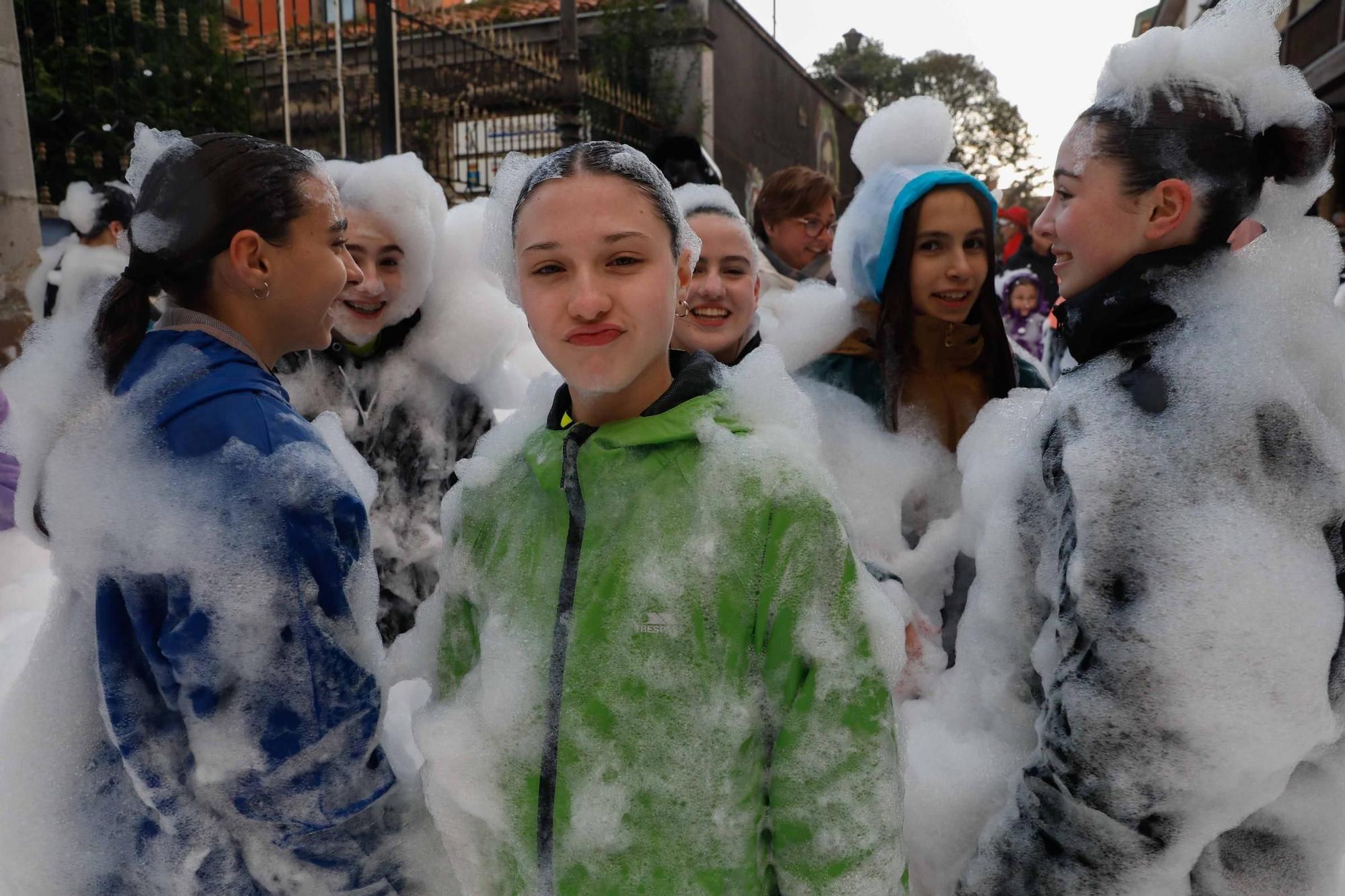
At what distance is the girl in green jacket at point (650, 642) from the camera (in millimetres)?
1218

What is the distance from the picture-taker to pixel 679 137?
196 inches

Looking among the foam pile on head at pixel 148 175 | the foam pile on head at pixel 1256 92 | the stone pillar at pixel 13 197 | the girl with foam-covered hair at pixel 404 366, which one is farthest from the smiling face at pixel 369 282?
the stone pillar at pixel 13 197

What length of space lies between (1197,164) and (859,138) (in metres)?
1.37

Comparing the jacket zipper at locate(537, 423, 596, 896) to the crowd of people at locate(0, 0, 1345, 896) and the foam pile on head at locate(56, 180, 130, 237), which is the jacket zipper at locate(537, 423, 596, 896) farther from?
the foam pile on head at locate(56, 180, 130, 237)

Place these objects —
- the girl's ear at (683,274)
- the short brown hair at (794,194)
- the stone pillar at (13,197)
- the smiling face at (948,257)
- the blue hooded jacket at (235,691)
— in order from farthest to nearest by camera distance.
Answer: the short brown hair at (794,194) → the stone pillar at (13,197) → the smiling face at (948,257) → the girl's ear at (683,274) → the blue hooded jacket at (235,691)

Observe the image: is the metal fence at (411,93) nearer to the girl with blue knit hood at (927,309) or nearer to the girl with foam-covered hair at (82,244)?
the girl with foam-covered hair at (82,244)

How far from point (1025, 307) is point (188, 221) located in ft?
20.9

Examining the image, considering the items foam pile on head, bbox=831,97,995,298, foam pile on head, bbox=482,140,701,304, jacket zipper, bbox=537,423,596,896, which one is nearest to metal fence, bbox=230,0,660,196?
foam pile on head, bbox=831,97,995,298

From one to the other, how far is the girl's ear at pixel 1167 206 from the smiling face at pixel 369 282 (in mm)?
1857

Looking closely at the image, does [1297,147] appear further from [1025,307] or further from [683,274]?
[1025,307]

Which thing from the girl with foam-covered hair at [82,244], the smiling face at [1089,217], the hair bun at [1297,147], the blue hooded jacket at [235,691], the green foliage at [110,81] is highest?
the green foliage at [110,81]

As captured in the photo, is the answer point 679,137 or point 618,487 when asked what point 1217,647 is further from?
point 679,137

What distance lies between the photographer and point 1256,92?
1451mm

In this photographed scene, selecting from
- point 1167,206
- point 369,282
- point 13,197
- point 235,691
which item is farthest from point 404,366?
point 13,197
